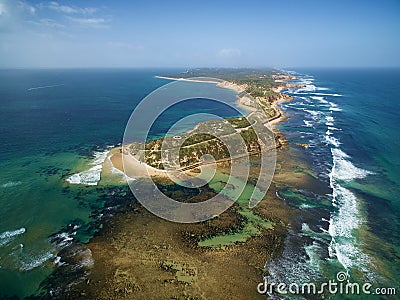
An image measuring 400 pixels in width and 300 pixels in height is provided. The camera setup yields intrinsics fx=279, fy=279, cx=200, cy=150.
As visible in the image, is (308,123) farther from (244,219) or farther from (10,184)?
(10,184)

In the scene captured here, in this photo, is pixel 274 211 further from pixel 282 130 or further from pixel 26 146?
pixel 26 146

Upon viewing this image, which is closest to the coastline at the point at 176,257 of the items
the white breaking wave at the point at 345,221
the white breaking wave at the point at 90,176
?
the white breaking wave at the point at 345,221

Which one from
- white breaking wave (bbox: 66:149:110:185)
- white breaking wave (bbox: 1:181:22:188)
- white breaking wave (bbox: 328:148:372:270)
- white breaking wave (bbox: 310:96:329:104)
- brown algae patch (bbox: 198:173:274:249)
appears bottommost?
white breaking wave (bbox: 310:96:329:104)

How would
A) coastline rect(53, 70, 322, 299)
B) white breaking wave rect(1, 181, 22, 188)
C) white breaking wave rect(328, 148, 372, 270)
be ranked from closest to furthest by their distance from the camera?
coastline rect(53, 70, 322, 299), white breaking wave rect(328, 148, 372, 270), white breaking wave rect(1, 181, 22, 188)

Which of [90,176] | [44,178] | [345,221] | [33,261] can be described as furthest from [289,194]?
[44,178]

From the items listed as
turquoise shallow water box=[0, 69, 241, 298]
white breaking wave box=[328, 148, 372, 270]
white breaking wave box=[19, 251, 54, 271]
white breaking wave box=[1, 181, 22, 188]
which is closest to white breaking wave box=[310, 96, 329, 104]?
turquoise shallow water box=[0, 69, 241, 298]

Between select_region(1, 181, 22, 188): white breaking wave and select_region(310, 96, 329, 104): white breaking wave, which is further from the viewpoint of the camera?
select_region(310, 96, 329, 104): white breaking wave

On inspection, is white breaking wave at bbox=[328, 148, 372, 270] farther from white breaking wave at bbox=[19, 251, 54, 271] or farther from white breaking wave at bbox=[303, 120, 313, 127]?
white breaking wave at bbox=[303, 120, 313, 127]

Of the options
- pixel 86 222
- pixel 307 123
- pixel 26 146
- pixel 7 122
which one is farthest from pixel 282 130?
pixel 7 122
